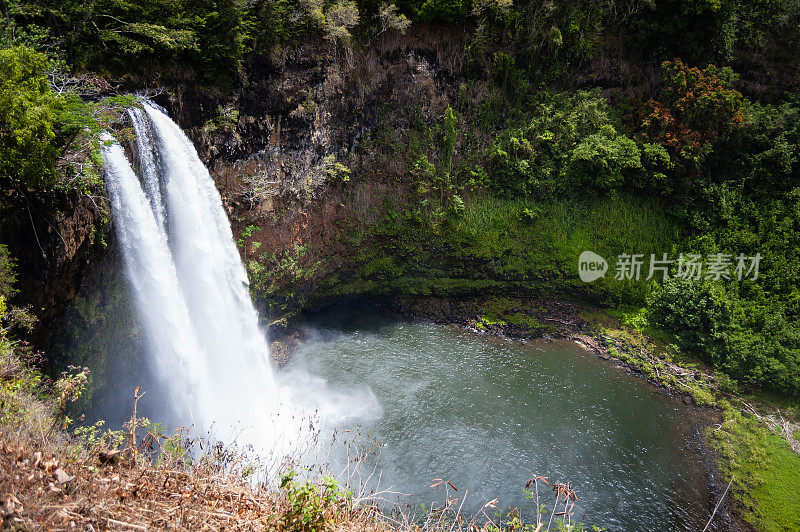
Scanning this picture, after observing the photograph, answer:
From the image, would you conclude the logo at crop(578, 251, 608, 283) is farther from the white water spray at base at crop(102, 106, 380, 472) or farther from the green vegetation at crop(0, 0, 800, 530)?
the white water spray at base at crop(102, 106, 380, 472)

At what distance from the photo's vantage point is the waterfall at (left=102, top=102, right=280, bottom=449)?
895 cm

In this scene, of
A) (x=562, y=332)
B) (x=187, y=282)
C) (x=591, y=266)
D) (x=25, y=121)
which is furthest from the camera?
(x=591, y=266)

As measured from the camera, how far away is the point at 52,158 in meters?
6.70

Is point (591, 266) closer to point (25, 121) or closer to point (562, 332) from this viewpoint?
point (562, 332)

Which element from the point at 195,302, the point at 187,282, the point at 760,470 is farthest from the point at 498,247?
the point at 187,282

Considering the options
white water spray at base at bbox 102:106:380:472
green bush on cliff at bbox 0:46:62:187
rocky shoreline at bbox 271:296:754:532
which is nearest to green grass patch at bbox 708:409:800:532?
rocky shoreline at bbox 271:296:754:532

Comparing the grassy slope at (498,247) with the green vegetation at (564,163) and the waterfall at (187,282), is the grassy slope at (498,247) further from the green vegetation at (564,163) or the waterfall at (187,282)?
the waterfall at (187,282)

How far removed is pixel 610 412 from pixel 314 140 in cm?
1330

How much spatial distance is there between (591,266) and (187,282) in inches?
587

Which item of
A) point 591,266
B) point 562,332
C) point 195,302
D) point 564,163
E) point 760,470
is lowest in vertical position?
point 760,470

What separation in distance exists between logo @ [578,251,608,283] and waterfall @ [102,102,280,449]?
12790 millimetres

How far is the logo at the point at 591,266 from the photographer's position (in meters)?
16.7

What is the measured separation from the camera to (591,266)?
54.9 ft

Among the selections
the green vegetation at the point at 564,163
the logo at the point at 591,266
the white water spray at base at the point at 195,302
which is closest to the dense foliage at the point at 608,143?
the green vegetation at the point at 564,163
